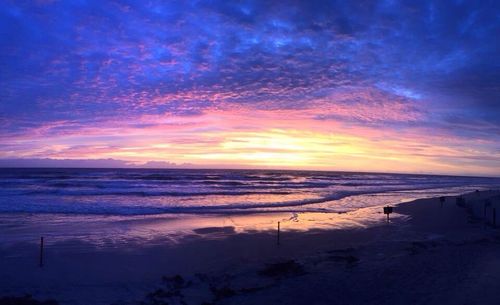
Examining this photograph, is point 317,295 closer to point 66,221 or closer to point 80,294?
point 80,294

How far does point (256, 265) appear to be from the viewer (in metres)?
12.0

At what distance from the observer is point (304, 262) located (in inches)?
486

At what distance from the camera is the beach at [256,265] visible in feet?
30.2

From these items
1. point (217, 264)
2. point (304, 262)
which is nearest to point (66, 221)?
point (217, 264)

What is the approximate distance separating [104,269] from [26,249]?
3.89m

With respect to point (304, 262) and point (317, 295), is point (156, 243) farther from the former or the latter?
point (317, 295)

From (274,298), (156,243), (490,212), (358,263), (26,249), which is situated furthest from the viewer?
(490,212)

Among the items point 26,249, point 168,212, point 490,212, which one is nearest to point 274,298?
point 26,249

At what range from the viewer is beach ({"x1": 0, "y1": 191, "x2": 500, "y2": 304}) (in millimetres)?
9211

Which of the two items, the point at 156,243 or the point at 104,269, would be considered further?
the point at 156,243

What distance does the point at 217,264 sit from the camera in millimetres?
12062

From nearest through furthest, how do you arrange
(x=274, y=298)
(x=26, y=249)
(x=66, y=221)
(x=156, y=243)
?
1. (x=274, y=298)
2. (x=26, y=249)
3. (x=156, y=243)
4. (x=66, y=221)

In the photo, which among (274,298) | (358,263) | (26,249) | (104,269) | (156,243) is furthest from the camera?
(156,243)

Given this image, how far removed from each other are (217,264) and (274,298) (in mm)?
3355
